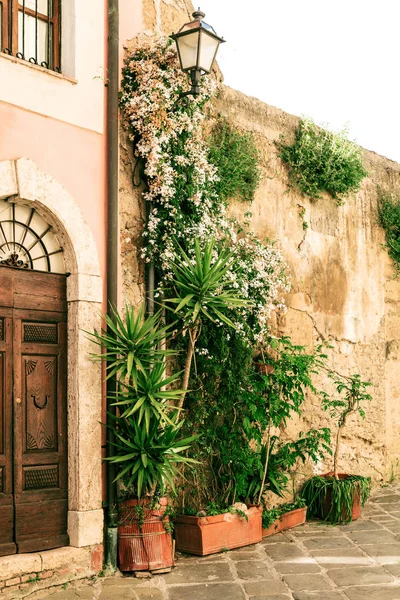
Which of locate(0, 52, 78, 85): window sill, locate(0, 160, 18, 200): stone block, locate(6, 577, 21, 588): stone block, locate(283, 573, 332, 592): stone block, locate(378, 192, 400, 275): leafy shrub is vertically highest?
locate(0, 52, 78, 85): window sill

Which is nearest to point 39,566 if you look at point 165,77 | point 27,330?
point 27,330

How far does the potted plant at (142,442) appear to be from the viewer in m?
5.82

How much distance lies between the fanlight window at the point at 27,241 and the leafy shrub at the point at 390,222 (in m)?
5.33

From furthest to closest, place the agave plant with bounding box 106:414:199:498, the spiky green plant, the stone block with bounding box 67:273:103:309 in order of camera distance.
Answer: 1. the spiky green plant
2. the stone block with bounding box 67:273:103:309
3. the agave plant with bounding box 106:414:199:498

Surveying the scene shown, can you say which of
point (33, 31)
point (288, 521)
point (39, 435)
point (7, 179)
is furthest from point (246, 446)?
Answer: point (33, 31)

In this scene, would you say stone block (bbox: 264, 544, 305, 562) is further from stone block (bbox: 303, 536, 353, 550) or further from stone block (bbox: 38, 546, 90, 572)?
stone block (bbox: 38, 546, 90, 572)

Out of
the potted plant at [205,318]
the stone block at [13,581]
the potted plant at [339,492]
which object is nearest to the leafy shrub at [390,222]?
the potted plant at [339,492]

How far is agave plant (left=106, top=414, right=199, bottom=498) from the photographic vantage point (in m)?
5.81

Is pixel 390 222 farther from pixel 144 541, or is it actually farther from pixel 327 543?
pixel 144 541

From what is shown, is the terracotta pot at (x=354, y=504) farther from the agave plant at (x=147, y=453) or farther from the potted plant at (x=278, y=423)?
the agave plant at (x=147, y=453)

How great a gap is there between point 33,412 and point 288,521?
2.99 meters

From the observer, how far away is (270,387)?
7.35 m

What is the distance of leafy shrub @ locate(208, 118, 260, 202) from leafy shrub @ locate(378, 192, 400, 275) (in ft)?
8.81

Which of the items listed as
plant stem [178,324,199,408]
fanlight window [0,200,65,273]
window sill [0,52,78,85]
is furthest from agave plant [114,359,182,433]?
window sill [0,52,78,85]
